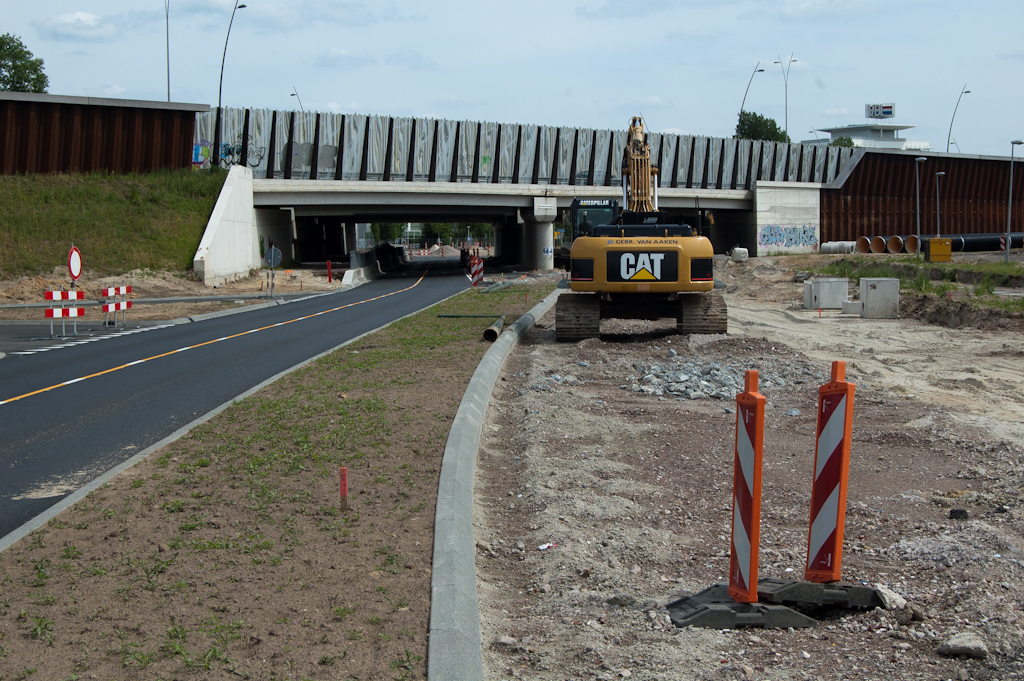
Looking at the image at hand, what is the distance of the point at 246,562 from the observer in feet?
17.1

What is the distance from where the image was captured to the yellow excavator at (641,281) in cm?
1636

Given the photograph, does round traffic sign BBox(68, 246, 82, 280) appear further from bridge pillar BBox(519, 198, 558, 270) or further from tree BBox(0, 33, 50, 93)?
tree BBox(0, 33, 50, 93)

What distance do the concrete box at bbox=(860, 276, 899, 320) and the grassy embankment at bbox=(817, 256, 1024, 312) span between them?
9.28 ft

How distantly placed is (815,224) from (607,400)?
57.4 meters

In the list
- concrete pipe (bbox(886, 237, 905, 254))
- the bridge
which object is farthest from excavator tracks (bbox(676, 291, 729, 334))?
concrete pipe (bbox(886, 237, 905, 254))

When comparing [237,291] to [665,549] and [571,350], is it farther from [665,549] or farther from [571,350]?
[665,549]

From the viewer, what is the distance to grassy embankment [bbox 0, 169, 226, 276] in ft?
120

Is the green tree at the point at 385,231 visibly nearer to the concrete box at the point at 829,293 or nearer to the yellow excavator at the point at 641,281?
the concrete box at the point at 829,293

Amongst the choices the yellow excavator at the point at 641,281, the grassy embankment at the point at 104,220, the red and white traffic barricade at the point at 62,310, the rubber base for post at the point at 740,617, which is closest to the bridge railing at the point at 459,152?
the grassy embankment at the point at 104,220

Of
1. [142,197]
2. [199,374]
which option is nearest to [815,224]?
[142,197]

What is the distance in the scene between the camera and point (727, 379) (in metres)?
11.8

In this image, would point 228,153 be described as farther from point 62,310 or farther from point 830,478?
point 830,478

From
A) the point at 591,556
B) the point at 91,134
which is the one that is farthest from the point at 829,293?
the point at 91,134

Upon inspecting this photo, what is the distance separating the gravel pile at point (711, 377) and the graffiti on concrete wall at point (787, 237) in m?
51.2
